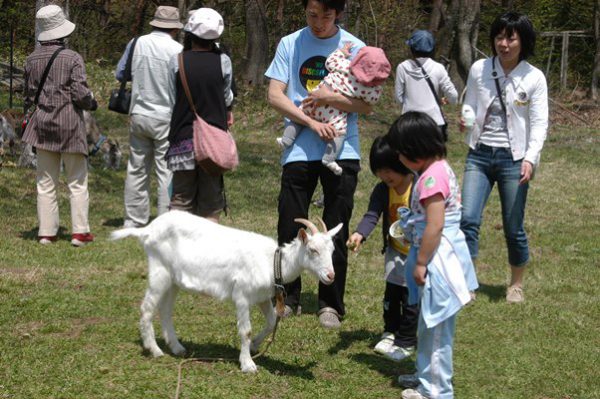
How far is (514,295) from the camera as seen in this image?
7.15m

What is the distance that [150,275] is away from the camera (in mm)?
5227

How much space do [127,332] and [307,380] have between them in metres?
1.34

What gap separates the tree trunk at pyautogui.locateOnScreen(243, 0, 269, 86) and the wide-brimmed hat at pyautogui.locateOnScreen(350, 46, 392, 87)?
13.2 meters

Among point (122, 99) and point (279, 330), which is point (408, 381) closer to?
point (279, 330)

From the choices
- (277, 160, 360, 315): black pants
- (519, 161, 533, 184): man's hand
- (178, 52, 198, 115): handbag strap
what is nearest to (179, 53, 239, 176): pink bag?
(178, 52, 198, 115): handbag strap

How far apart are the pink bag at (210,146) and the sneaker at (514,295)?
93.6 inches

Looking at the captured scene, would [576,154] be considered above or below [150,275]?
below

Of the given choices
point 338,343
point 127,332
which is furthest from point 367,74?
point 127,332

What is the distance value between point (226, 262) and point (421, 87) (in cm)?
484

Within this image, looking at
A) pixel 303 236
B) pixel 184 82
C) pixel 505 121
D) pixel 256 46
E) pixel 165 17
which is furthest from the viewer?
pixel 256 46

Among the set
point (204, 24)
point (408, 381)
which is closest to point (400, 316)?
point (408, 381)

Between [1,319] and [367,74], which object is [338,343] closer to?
[367,74]

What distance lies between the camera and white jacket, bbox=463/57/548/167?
665 cm

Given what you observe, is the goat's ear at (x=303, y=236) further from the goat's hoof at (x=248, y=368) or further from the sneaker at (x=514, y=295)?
the sneaker at (x=514, y=295)
